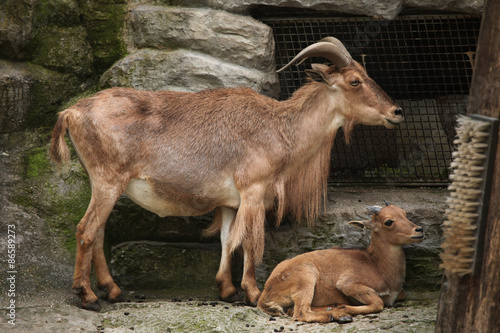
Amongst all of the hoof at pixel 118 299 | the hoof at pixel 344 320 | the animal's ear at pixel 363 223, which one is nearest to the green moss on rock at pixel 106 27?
the hoof at pixel 118 299

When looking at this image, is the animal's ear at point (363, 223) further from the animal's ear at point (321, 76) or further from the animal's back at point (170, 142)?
the animal's ear at point (321, 76)

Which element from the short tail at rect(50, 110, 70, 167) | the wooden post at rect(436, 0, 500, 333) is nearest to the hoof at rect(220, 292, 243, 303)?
the short tail at rect(50, 110, 70, 167)

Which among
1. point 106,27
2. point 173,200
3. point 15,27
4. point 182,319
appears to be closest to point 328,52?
point 173,200

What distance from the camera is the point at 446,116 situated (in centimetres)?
931

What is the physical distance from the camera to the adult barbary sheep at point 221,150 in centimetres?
679

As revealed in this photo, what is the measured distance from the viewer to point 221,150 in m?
7.00

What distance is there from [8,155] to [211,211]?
2.47m

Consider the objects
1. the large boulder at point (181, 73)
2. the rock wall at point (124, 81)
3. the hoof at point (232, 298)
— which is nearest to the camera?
the hoof at point (232, 298)

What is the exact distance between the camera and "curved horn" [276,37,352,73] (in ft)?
22.7

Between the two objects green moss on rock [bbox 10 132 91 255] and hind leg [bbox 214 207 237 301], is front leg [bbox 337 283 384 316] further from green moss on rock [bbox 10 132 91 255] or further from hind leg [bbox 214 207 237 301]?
green moss on rock [bbox 10 132 91 255]

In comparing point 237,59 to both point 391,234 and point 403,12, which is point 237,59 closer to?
point 403,12

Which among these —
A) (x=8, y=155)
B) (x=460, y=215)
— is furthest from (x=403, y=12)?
(x=8, y=155)

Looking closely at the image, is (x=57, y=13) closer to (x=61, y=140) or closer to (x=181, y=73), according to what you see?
(x=181, y=73)

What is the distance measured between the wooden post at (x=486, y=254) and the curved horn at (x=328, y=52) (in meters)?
2.33
